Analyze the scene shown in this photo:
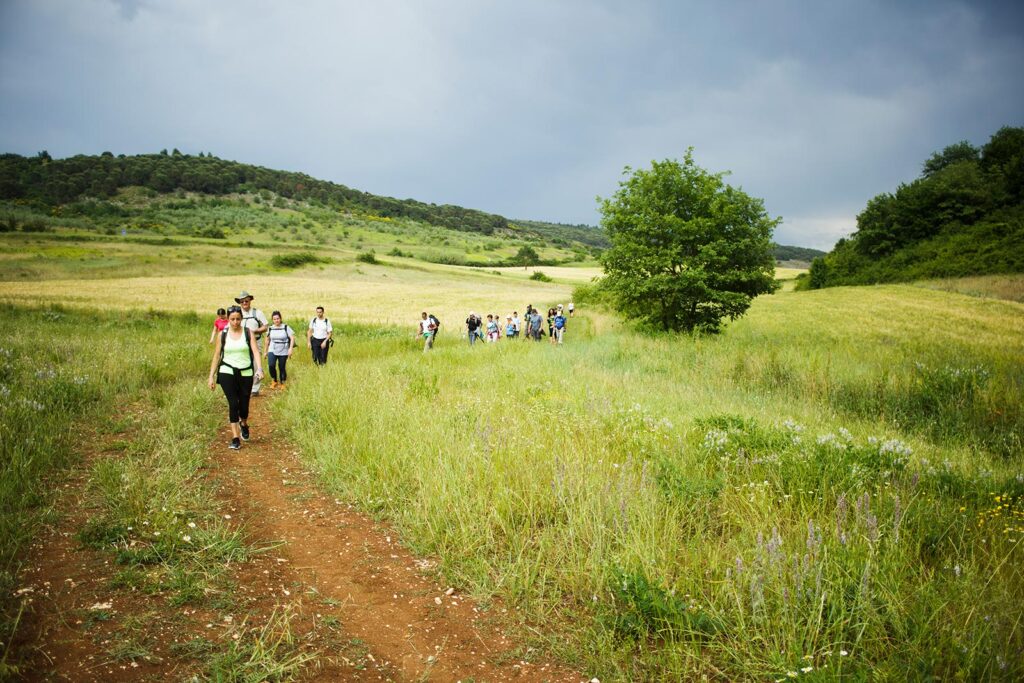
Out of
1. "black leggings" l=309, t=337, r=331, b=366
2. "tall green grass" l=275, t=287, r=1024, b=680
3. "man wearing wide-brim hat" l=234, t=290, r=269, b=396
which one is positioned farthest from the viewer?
"black leggings" l=309, t=337, r=331, b=366

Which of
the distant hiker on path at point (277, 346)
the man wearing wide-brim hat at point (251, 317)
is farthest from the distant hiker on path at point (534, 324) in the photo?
the man wearing wide-brim hat at point (251, 317)

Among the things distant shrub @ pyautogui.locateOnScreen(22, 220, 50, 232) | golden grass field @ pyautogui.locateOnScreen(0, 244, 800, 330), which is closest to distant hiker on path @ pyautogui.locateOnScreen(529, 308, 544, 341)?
golden grass field @ pyautogui.locateOnScreen(0, 244, 800, 330)

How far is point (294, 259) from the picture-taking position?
6525 cm

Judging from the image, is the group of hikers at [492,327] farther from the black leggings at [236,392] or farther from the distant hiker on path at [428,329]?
the black leggings at [236,392]

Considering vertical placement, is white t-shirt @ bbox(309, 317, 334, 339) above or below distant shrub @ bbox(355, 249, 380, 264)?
below

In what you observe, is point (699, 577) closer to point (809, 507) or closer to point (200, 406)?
point (809, 507)

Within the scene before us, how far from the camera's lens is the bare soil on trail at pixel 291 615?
2.83 meters

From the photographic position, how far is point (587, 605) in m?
3.35

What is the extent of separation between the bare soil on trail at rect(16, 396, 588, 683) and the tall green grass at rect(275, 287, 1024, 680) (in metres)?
0.35

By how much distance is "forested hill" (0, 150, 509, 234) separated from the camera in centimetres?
8206

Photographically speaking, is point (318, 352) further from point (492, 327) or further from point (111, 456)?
point (492, 327)

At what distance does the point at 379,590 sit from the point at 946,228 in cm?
7614

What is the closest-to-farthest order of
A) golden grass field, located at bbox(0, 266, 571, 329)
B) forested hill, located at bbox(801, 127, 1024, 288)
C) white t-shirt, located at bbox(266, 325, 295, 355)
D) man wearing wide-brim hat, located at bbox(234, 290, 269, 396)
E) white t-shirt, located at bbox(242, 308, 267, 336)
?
man wearing wide-brim hat, located at bbox(234, 290, 269, 396) → white t-shirt, located at bbox(242, 308, 267, 336) → white t-shirt, located at bbox(266, 325, 295, 355) → golden grass field, located at bbox(0, 266, 571, 329) → forested hill, located at bbox(801, 127, 1024, 288)

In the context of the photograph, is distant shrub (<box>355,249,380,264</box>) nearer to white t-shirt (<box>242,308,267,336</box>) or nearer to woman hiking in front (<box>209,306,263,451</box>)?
white t-shirt (<box>242,308,267,336</box>)
